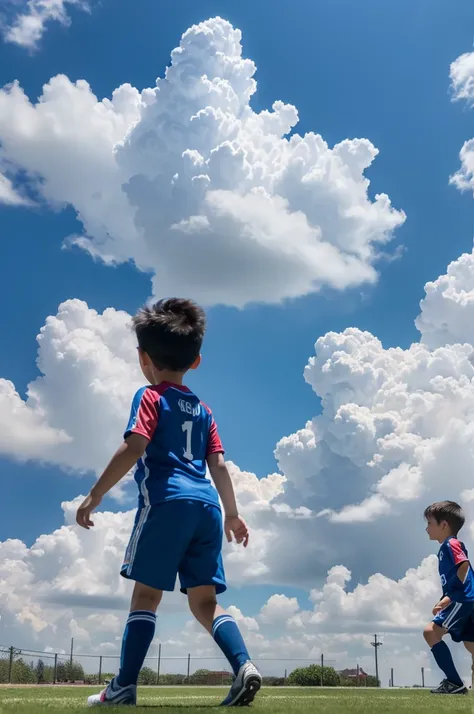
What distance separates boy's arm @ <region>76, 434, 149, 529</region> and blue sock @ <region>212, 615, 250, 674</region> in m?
0.97

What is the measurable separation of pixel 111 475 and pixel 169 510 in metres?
0.40

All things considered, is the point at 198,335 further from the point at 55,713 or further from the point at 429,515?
the point at 429,515

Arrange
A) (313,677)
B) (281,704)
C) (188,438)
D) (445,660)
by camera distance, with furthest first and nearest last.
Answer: (313,677)
(445,660)
(281,704)
(188,438)

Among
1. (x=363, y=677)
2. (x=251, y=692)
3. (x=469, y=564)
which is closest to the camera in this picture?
(x=251, y=692)

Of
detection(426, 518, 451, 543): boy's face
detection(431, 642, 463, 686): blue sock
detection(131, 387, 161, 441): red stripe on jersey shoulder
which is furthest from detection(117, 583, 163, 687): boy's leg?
detection(431, 642, 463, 686): blue sock

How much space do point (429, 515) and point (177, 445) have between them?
17.2 feet

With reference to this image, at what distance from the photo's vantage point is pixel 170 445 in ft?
15.9

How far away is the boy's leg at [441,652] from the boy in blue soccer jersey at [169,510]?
188 inches

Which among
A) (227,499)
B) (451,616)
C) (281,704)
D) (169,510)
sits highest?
(227,499)

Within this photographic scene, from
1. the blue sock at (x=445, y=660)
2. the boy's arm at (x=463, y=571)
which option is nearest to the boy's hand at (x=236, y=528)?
the boy's arm at (x=463, y=571)

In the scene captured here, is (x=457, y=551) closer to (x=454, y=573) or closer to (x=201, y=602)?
(x=454, y=573)

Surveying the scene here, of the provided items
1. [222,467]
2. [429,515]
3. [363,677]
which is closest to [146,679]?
[363,677]

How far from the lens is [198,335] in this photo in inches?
Result: 203

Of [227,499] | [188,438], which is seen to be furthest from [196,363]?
[227,499]
